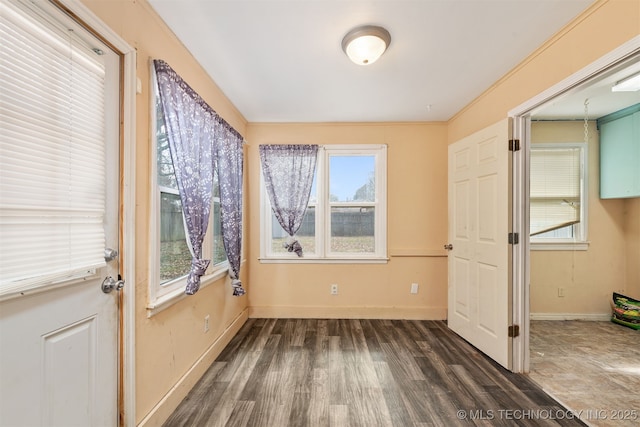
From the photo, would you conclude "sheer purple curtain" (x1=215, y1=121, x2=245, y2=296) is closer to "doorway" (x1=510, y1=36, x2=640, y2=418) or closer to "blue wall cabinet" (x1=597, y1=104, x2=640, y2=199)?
"doorway" (x1=510, y1=36, x2=640, y2=418)

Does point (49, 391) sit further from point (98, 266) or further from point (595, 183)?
point (595, 183)

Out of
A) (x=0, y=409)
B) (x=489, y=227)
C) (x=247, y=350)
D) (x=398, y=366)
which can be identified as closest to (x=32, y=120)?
(x=0, y=409)

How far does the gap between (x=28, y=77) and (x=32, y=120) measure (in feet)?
0.48

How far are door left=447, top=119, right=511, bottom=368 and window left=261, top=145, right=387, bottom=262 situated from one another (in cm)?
85

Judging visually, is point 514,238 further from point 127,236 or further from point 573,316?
point 127,236

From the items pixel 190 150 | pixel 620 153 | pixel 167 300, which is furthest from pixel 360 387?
pixel 620 153

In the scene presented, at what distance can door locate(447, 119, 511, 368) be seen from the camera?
217cm

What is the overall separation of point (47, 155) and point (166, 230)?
84cm

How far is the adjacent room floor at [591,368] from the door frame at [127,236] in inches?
107

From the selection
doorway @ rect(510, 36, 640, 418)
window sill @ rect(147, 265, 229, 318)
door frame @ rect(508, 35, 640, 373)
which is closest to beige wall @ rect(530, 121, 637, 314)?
doorway @ rect(510, 36, 640, 418)

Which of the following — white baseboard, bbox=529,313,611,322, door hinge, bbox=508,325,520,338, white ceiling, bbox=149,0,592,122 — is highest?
white ceiling, bbox=149,0,592,122

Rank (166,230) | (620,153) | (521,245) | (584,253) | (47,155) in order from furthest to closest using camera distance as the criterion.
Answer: (584,253), (620,153), (521,245), (166,230), (47,155)

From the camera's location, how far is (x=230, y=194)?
8.32ft

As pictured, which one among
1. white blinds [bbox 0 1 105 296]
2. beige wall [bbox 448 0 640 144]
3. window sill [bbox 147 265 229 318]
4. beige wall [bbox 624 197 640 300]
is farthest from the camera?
beige wall [bbox 624 197 640 300]
